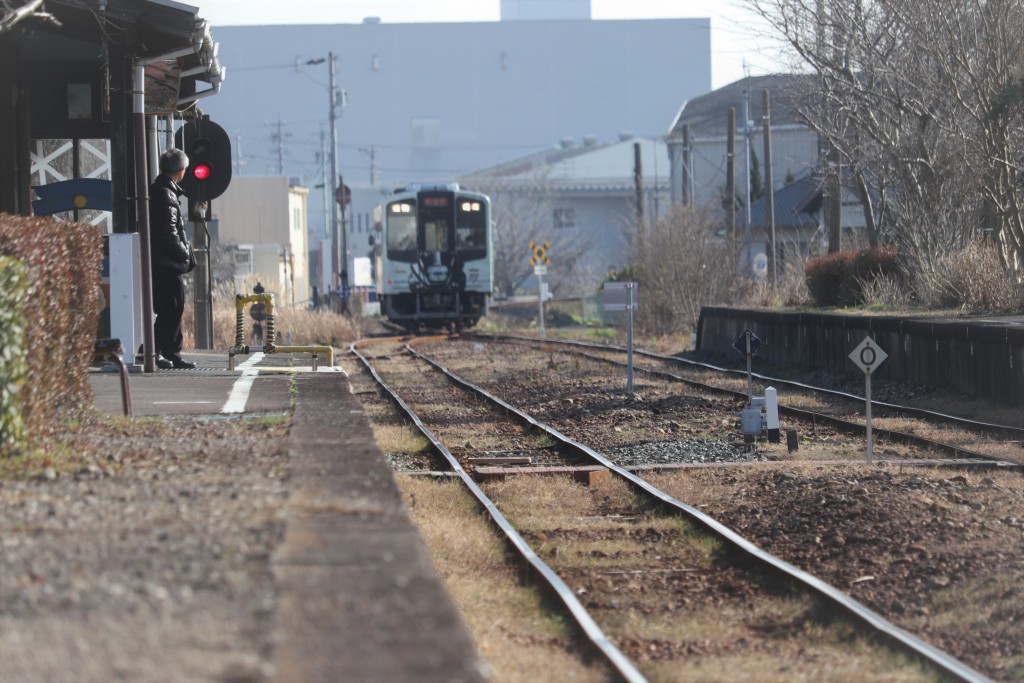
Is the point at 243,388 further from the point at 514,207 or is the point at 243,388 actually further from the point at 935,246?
the point at 514,207

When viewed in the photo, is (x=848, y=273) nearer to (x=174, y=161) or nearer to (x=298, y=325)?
(x=298, y=325)

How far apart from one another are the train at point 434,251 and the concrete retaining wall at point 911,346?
34.8 feet

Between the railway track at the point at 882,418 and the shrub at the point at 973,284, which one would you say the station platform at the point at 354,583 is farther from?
the shrub at the point at 973,284

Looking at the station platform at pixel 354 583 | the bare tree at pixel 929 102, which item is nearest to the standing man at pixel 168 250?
the station platform at pixel 354 583

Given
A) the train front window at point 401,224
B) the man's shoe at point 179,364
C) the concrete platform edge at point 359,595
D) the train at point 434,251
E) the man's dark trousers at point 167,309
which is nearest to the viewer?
the concrete platform edge at point 359,595

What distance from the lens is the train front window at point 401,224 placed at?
110 ft

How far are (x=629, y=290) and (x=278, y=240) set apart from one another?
4373 cm

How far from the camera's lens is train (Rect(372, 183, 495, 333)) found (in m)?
33.4

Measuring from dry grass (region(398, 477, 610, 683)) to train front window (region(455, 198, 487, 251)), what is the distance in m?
24.1

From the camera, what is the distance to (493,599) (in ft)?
22.4

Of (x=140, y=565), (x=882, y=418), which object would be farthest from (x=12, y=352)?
(x=882, y=418)

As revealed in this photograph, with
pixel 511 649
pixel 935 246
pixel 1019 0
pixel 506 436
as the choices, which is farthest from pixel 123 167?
pixel 935 246

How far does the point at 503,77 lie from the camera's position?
90125mm

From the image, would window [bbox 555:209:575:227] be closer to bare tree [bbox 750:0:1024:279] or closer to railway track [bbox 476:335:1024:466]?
bare tree [bbox 750:0:1024:279]
